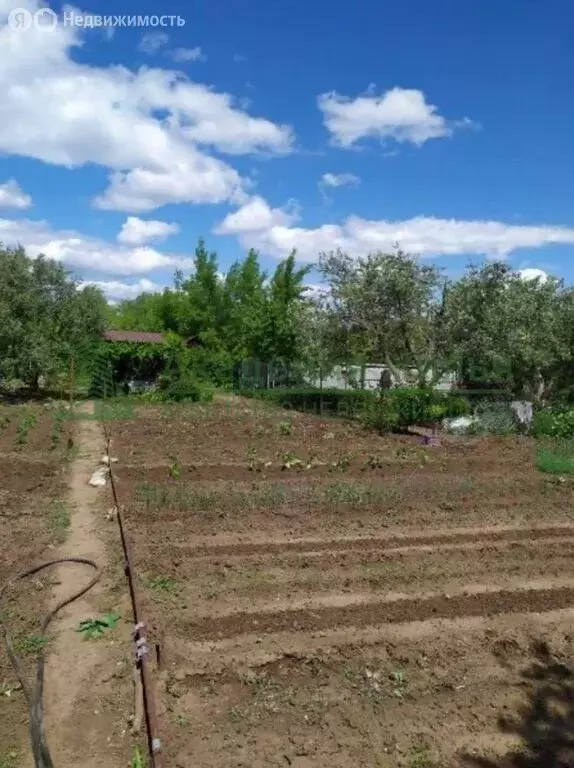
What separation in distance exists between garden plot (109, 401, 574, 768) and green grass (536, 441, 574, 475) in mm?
521

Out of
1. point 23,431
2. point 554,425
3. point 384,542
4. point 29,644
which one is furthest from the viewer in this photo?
point 554,425

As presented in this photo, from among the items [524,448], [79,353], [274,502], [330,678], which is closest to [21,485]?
[274,502]

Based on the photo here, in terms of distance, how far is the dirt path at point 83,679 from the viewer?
142 inches

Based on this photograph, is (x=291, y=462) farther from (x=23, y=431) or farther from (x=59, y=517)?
(x=23, y=431)

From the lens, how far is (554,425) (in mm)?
14625

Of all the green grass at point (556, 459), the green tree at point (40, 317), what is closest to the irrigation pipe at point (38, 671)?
the green grass at point (556, 459)

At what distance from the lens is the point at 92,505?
8.55 m

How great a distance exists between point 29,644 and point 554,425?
1284 centimetres

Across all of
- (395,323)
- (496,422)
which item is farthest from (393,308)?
(496,422)

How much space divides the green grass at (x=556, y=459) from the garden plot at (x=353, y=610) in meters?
0.52

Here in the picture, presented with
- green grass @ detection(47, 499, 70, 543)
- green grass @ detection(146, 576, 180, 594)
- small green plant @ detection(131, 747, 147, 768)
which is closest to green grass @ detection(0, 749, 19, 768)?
small green plant @ detection(131, 747, 147, 768)

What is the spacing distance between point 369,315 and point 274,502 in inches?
360

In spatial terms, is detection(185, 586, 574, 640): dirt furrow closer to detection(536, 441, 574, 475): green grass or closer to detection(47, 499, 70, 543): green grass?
detection(47, 499, 70, 543): green grass

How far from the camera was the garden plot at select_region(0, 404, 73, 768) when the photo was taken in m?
3.96
